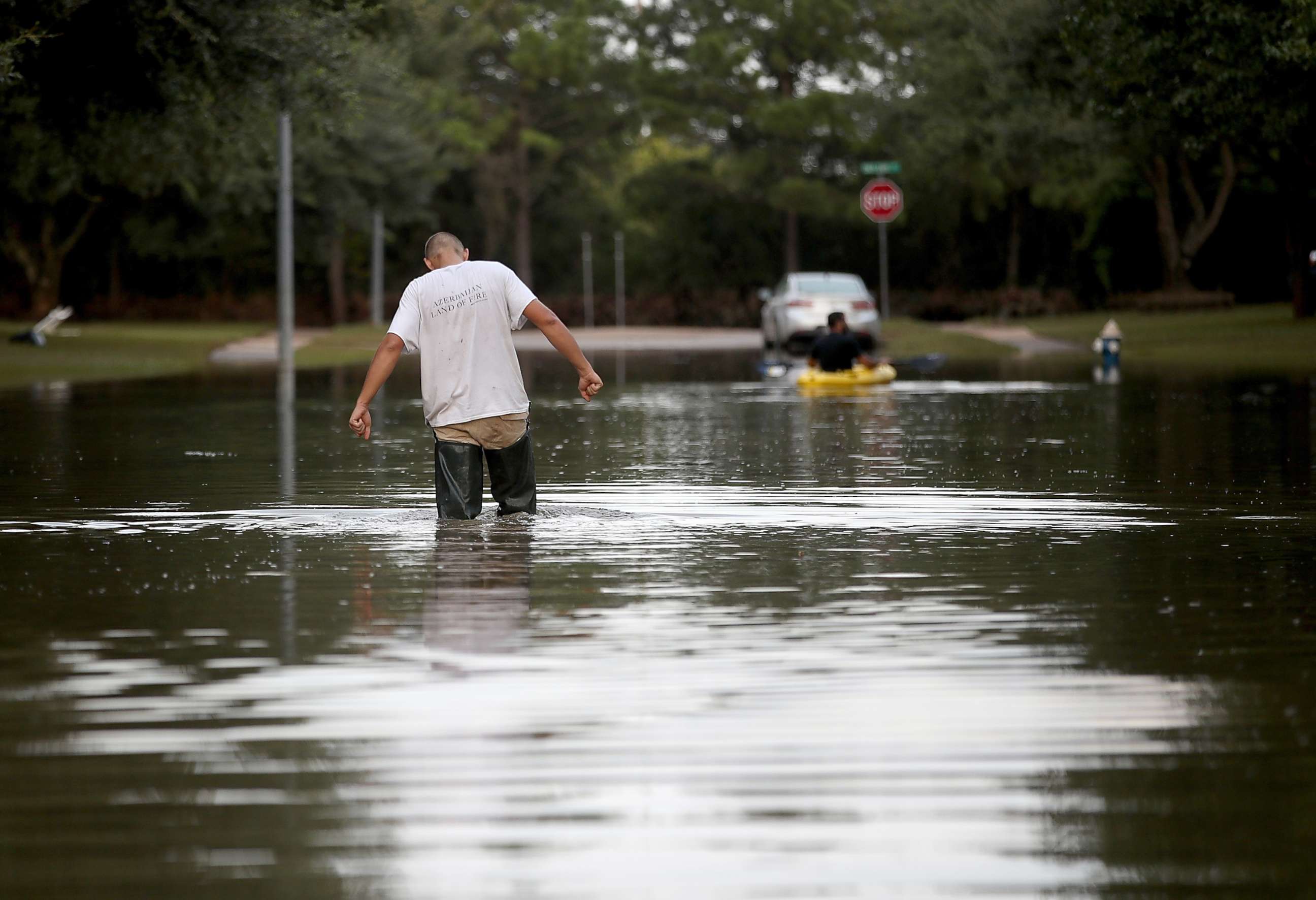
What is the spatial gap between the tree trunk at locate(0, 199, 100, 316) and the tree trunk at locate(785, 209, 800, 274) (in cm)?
2224

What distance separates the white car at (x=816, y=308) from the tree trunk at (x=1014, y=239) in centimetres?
2218

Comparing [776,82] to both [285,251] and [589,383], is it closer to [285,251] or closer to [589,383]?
[285,251]

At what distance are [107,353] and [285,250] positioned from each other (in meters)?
9.56

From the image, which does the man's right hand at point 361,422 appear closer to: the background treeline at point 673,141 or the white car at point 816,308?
the background treeline at point 673,141

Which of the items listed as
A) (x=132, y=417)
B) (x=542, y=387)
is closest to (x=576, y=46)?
(x=542, y=387)

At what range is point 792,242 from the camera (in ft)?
237

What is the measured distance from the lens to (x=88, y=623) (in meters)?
8.70

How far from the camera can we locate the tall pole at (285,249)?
34.2 meters

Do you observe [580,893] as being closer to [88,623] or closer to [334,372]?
[88,623]

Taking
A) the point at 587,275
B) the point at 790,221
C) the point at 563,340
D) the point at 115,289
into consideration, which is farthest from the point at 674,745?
the point at 115,289

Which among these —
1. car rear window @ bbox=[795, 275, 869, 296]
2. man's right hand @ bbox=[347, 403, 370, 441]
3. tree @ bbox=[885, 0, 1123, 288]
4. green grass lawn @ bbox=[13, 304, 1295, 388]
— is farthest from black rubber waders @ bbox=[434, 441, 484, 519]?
car rear window @ bbox=[795, 275, 869, 296]

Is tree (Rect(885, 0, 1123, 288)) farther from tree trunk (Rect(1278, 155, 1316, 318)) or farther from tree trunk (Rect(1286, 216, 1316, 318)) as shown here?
tree trunk (Rect(1286, 216, 1316, 318))

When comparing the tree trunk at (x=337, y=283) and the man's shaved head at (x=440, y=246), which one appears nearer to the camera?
the man's shaved head at (x=440, y=246)

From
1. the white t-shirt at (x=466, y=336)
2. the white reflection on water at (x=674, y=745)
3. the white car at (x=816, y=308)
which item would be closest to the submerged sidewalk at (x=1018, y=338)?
the white car at (x=816, y=308)
